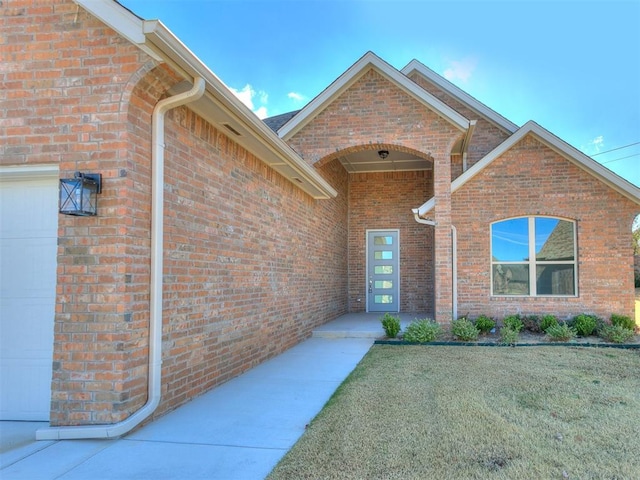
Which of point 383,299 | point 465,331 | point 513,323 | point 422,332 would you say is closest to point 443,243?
point 465,331

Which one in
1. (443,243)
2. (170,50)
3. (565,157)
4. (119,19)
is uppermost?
(565,157)

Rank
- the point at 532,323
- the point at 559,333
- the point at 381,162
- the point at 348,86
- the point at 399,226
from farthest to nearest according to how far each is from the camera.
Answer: the point at 399,226 < the point at 381,162 < the point at 348,86 < the point at 532,323 < the point at 559,333

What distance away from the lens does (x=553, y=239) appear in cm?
1041

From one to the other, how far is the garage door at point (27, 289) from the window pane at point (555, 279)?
31.9ft

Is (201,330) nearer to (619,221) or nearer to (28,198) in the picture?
(28,198)

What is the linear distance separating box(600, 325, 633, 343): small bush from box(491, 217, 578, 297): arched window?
4.79ft

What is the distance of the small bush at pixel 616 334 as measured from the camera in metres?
8.62

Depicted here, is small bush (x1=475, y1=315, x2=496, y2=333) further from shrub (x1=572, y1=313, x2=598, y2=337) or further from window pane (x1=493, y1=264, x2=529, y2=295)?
shrub (x1=572, y1=313, x2=598, y2=337)

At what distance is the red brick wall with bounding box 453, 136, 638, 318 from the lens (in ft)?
33.1

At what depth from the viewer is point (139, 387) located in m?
3.99

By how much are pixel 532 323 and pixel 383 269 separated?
5025mm

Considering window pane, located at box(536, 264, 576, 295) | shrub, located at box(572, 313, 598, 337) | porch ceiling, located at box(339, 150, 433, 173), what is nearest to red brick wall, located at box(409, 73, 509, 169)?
porch ceiling, located at box(339, 150, 433, 173)

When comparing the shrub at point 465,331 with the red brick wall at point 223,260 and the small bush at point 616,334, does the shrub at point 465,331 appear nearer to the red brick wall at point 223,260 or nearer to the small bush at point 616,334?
the small bush at point 616,334

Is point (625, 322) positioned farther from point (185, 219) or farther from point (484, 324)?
point (185, 219)
